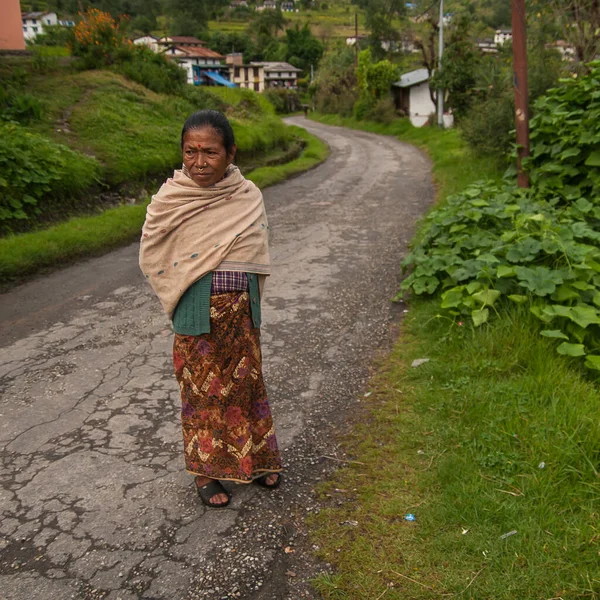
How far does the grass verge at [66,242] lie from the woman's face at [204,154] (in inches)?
195

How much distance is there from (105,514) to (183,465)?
1.88ft

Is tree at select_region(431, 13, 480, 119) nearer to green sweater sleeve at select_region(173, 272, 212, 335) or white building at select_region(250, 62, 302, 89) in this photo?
green sweater sleeve at select_region(173, 272, 212, 335)

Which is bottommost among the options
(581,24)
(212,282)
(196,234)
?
(212,282)

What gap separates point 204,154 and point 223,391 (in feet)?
3.92

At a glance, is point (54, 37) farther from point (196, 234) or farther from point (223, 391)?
point (223, 391)

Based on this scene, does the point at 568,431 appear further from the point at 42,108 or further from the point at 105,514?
the point at 42,108

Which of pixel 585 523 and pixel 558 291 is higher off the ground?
pixel 558 291

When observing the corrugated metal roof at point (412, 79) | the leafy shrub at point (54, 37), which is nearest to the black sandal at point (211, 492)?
the leafy shrub at point (54, 37)

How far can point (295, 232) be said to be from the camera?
9.77 m

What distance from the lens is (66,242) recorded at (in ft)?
27.0

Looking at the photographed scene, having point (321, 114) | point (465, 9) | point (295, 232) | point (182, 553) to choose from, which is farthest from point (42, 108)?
point (321, 114)

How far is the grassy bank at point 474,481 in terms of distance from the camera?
104 inches

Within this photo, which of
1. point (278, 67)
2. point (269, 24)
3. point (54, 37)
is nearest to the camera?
point (54, 37)

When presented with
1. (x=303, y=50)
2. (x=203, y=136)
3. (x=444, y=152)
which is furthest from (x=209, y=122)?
(x=303, y=50)
